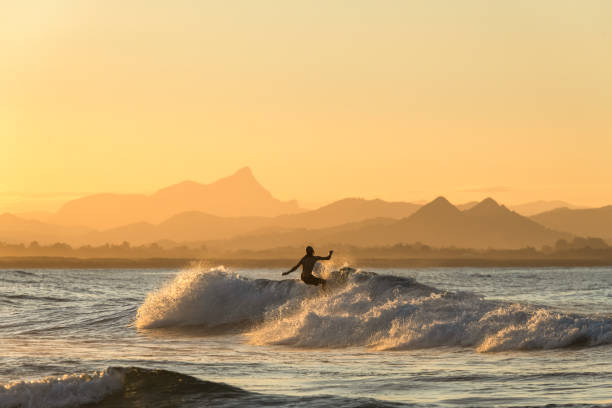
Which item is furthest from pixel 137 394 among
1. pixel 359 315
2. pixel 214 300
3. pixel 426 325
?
pixel 214 300

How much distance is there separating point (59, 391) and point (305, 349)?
30.2 feet

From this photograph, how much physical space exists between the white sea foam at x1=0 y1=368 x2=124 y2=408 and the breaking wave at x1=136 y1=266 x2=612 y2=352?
8.98m

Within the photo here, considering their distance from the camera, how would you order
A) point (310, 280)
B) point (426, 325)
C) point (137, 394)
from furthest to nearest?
point (310, 280)
point (426, 325)
point (137, 394)

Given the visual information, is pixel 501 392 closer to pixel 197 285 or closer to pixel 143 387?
pixel 143 387

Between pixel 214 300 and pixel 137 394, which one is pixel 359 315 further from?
pixel 137 394

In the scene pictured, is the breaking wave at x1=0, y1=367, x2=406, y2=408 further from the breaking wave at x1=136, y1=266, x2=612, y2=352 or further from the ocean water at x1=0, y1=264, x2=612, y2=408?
the breaking wave at x1=136, y1=266, x2=612, y2=352

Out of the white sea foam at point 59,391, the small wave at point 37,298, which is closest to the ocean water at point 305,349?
the white sea foam at point 59,391

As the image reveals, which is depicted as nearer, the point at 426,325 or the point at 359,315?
the point at 426,325

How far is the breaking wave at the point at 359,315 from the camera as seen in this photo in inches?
832

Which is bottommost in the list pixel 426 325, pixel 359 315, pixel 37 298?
pixel 37 298

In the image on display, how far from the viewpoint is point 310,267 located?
27859mm

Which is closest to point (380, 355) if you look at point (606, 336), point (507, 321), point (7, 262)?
point (507, 321)

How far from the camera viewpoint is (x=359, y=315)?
25234 millimetres

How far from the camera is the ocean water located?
14.0 m
